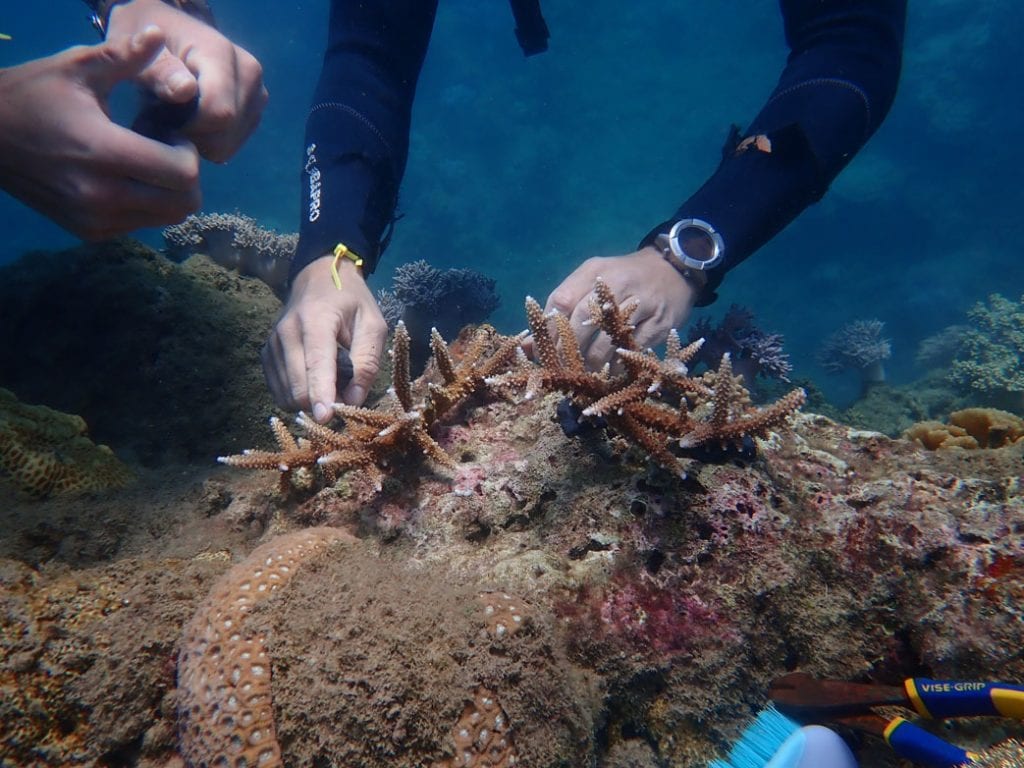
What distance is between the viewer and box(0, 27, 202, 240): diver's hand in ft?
5.51

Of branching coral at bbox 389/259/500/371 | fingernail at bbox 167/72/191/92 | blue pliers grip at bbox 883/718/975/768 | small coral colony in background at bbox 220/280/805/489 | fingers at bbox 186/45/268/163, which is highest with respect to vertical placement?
branching coral at bbox 389/259/500/371

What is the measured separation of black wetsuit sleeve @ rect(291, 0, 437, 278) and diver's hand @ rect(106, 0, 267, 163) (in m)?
0.64

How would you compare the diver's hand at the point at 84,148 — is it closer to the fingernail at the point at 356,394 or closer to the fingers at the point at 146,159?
the fingers at the point at 146,159

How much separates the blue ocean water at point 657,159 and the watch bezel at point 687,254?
1805cm

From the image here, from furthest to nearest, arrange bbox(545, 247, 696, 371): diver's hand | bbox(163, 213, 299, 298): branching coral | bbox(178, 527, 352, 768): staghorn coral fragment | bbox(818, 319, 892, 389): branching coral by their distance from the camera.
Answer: bbox(818, 319, 892, 389): branching coral
bbox(163, 213, 299, 298): branching coral
bbox(545, 247, 696, 371): diver's hand
bbox(178, 527, 352, 768): staghorn coral fragment

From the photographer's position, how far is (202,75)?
83.3 inches

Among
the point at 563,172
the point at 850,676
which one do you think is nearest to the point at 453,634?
the point at 850,676

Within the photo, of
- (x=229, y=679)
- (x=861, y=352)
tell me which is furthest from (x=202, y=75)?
(x=861, y=352)

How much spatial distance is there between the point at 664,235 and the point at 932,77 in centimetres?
3542

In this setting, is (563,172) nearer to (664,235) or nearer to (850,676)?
(664,235)

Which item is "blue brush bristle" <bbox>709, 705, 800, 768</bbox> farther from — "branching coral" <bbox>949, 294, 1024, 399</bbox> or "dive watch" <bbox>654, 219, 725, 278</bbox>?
"branching coral" <bbox>949, 294, 1024, 399</bbox>

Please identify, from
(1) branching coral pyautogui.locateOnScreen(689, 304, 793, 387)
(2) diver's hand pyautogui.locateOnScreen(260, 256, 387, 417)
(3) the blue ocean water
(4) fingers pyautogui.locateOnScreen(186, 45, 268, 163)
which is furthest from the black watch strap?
(3) the blue ocean water

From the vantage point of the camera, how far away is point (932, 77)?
26.8 m

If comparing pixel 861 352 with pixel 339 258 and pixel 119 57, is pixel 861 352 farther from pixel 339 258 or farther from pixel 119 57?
pixel 119 57
